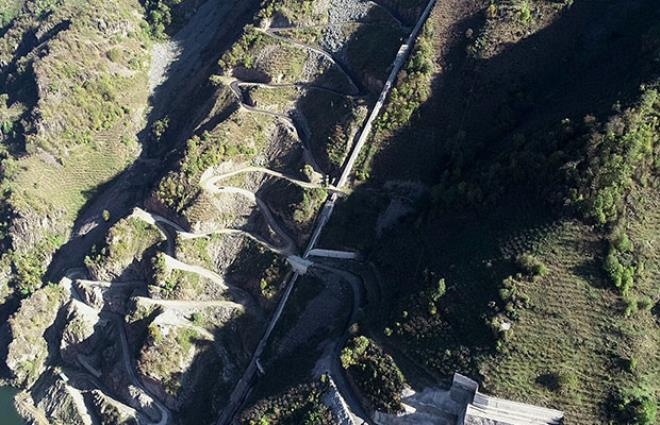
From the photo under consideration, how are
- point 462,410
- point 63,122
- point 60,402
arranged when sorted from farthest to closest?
1. point 63,122
2. point 60,402
3. point 462,410

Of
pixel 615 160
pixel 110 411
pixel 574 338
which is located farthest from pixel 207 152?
pixel 574 338

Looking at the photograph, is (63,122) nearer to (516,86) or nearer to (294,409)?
(294,409)

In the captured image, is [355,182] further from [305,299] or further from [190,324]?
[190,324]

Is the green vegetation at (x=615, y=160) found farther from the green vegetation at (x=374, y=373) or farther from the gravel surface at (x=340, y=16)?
the gravel surface at (x=340, y=16)

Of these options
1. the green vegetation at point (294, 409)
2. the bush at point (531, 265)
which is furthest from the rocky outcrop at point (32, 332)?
the bush at point (531, 265)

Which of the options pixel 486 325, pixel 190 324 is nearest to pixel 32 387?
pixel 190 324
